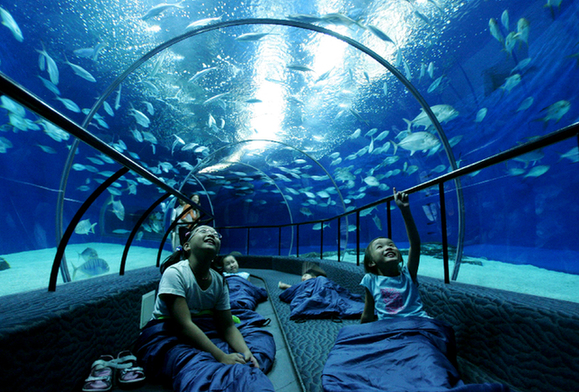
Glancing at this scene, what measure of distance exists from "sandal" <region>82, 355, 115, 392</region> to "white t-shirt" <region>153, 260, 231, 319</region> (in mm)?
357

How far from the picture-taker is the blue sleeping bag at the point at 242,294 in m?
2.98

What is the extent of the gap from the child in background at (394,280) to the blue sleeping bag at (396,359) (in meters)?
0.18

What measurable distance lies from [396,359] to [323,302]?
1575mm

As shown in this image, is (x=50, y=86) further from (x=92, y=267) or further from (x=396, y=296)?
(x=396, y=296)

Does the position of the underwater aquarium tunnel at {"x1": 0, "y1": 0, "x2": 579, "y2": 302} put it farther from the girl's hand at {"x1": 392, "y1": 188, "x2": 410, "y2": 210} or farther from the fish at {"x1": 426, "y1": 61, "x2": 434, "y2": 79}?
the girl's hand at {"x1": 392, "y1": 188, "x2": 410, "y2": 210}

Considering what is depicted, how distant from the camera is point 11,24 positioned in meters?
4.36

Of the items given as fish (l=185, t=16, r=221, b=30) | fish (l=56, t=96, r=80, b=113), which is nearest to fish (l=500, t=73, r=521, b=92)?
fish (l=185, t=16, r=221, b=30)

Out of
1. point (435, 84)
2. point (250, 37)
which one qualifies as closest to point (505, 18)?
point (435, 84)

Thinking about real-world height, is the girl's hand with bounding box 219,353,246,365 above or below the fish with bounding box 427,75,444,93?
below

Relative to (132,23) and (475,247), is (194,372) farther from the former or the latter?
(475,247)

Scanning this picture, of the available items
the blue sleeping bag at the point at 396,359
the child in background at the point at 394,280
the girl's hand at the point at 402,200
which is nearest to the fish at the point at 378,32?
the girl's hand at the point at 402,200

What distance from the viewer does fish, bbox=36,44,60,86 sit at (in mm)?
4948

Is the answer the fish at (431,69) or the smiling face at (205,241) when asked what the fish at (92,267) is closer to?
the smiling face at (205,241)

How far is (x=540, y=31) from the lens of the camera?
7.67 m
